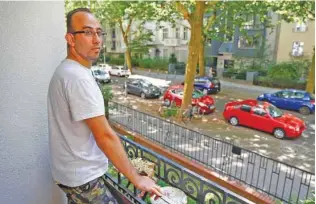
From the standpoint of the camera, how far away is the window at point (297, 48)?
23075 millimetres

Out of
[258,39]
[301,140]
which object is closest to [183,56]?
[258,39]

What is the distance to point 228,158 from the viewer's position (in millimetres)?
7539

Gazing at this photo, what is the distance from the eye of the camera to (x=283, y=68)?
2133 centimetres

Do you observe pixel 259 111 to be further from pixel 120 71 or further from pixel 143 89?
pixel 120 71

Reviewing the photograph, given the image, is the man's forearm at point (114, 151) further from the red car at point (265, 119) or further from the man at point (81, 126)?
the red car at point (265, 119)

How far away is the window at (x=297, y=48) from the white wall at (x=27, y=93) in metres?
25.4

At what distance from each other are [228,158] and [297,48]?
66.4ft

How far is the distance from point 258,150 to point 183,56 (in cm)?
2482

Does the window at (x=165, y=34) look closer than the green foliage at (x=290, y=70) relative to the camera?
No

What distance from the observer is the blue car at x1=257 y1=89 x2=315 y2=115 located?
14102 mm

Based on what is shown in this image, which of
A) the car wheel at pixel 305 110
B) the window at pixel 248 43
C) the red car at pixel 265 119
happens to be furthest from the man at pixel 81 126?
the window at pixel 248 43

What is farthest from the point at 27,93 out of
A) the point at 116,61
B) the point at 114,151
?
the point at 116,61

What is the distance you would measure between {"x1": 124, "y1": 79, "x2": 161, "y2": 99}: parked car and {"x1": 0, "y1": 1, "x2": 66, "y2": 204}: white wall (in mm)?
15066

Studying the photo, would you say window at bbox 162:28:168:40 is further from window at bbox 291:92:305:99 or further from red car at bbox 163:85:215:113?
window at bbox 291:92:305:99
